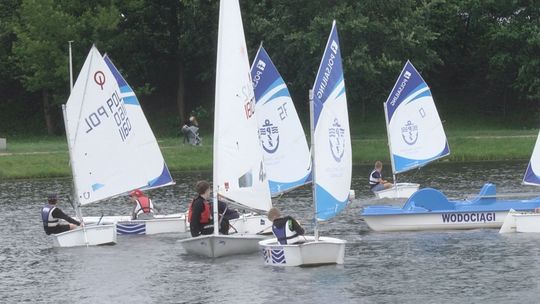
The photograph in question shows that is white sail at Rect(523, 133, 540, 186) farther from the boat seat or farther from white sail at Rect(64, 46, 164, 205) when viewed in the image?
white sail at Rect(64, 46, 164, 205)

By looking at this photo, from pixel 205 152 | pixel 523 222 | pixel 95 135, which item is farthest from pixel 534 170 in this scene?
pixel 205 152

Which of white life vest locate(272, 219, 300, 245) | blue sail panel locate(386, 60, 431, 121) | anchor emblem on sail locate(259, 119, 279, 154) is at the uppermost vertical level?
blue sail panel locate(386, 60, 431, 121)

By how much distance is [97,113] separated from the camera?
3409 cm

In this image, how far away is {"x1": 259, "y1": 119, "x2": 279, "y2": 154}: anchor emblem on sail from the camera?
117ft

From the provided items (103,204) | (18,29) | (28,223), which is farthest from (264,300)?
(18,29)

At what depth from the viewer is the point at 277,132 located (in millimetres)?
36031

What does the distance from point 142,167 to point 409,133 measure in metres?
13.0

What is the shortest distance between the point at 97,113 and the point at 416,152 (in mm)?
14976

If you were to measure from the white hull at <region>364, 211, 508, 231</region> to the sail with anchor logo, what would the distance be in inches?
427

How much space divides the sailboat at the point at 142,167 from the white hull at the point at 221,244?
5023 mm

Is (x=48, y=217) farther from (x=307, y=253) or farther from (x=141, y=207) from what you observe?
(x=307, y=253)

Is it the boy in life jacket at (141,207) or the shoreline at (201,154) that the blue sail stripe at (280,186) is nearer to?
the boy in life jacket at (141,207)

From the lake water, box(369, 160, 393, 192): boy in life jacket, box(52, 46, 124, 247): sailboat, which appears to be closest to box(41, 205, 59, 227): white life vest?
the lake water

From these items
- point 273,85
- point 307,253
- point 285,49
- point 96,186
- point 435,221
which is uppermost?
point 285,49
